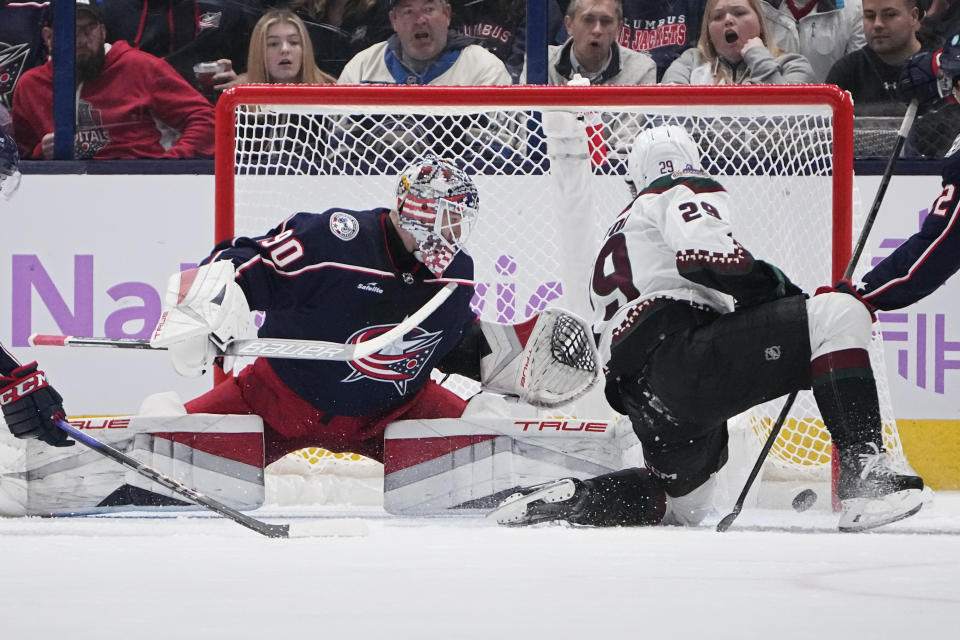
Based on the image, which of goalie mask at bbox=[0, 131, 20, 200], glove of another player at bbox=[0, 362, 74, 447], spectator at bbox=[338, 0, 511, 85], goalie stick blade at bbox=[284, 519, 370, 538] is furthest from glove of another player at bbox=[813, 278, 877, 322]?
spectator at bbox=[338, 0, 511, 85]

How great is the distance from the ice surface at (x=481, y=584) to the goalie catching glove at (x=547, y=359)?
1.84 ft

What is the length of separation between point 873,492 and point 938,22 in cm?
255

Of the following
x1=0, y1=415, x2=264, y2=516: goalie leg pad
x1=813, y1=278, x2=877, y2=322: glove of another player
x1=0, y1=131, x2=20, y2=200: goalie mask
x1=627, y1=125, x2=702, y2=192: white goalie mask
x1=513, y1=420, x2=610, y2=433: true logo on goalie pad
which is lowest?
x1=0, y1=415, x2=264, y2=516: goalie leg pad

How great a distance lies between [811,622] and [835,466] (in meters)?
2.03

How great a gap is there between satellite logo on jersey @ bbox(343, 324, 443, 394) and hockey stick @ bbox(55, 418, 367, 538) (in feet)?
1.69

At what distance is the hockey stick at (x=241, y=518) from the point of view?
246 centimetres

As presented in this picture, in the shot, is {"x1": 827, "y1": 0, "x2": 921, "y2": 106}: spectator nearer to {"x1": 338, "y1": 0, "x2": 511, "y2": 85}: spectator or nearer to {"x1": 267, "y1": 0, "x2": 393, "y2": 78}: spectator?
{"x1": 338, "y1": 0, "x2": 511, "y2": 85}: spectator

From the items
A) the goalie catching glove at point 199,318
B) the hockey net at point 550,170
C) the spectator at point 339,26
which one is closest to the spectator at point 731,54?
the hockey net at point 550,170

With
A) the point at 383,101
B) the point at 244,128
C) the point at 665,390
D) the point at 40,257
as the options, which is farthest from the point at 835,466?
the point at 40,257

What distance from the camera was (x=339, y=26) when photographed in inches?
180

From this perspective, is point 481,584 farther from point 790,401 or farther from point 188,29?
point 188,29

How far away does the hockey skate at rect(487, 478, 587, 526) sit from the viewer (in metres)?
2.73

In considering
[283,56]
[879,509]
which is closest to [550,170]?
[283,56]

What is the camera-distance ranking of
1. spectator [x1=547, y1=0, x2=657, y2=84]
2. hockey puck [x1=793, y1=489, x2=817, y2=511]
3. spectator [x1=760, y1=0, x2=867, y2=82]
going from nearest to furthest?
hockey puck [x1=793, y1=489, x2=817, y2=511] < spectator [x1=547, y1=0, x2=657, y2=84] < spectator [x1=760, y1=0, x2=867, y2=82]
